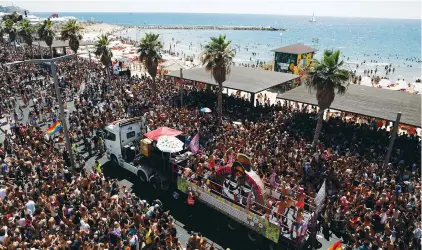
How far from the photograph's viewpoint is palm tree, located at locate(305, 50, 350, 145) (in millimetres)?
20109

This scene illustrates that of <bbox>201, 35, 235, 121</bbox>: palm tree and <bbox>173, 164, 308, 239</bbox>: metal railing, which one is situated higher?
<bbox>201, 35, 235, 121</bbox>: palm tree

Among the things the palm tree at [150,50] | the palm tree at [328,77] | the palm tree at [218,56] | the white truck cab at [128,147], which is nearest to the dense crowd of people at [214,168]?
the white truck cab at [128,147]

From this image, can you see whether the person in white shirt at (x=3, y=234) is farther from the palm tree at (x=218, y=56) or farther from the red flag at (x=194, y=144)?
the palm tree at (x=218, y=56)

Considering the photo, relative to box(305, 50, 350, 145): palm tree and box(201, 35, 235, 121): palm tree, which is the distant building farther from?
box(305, 50, 350, 145): palm tree

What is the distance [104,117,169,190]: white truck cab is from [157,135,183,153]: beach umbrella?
6.88 ft

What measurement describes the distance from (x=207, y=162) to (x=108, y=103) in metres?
17.0

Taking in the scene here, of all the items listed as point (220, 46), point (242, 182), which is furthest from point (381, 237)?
point (220, 46)

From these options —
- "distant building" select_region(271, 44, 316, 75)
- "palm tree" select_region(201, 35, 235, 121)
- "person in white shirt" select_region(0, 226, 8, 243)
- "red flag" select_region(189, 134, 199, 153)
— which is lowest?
"person in white shirt" select_region(0, 226, 8, 243)

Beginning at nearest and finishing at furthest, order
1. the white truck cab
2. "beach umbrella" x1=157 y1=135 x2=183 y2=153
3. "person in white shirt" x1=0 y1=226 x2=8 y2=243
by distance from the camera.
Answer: "person in white shirt" x1=0 y1=226 x2=8 y2=243, "beach umbrella" x1=157 y1=135 x2=183 y2=153, the white truck cab

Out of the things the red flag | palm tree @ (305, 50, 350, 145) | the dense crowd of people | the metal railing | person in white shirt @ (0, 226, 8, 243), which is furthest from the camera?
palm tree @ (305, 50, 350, 145)

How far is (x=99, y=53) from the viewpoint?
36125mm

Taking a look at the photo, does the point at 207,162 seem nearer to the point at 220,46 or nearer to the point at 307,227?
the point at 307,227

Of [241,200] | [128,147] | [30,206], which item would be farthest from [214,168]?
[30,206]

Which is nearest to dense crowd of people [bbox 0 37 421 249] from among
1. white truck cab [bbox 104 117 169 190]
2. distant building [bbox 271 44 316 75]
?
white truck cab [bbox 104 117 169 190]
